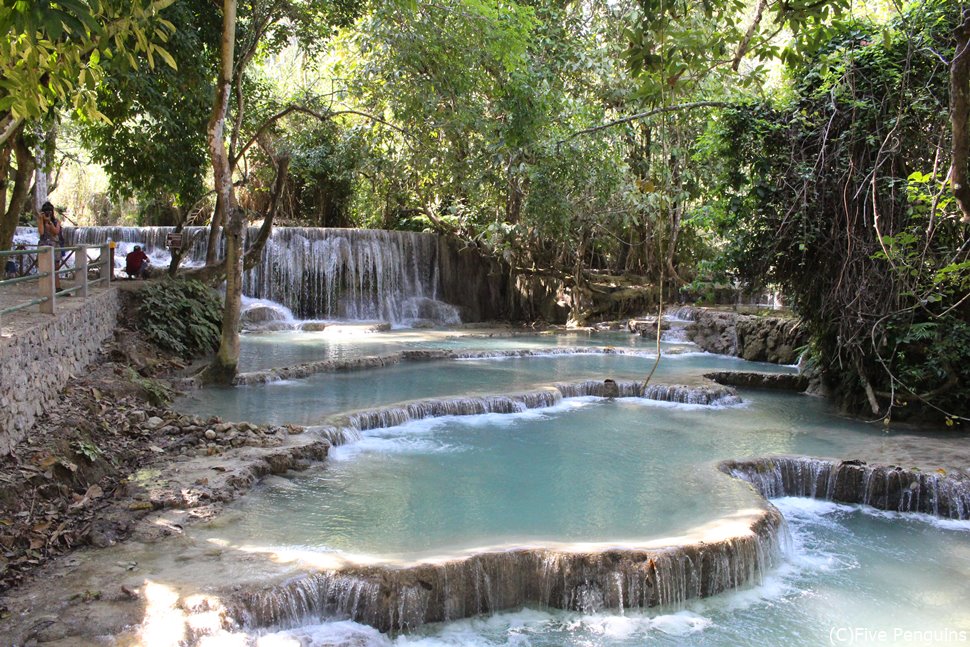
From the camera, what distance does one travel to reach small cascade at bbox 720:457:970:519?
8164 mm

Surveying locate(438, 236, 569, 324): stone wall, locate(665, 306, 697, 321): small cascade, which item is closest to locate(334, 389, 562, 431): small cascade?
locate(665, 306, 697, 321): small cascade

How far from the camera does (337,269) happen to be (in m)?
23.3

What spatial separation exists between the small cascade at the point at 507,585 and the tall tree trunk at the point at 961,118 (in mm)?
3757

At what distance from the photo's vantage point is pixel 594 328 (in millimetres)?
22891

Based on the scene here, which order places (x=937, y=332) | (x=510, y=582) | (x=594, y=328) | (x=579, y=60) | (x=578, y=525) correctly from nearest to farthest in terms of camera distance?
1. (x=510, y=582)
2. (x=578, y=525)
3. (x=937, y=332)
4. (x=579, y=60)
5. (x=594, y=328)

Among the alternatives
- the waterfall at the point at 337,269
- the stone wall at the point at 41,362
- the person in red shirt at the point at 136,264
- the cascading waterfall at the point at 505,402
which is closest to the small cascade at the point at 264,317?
the waterfall at the point at 337,269

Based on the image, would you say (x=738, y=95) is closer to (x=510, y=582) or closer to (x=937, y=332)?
(x=937, y=332)

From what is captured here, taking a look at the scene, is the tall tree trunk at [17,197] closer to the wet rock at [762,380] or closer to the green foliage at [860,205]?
the green foliage at [860,205]

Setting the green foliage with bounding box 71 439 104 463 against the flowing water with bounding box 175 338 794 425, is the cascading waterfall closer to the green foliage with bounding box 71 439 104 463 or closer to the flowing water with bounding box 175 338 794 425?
the flowing water with bounding box 175 338 794 425

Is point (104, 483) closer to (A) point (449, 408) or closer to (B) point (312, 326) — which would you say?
(A) point (449, 408)

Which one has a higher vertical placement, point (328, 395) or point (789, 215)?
point (789, 215)

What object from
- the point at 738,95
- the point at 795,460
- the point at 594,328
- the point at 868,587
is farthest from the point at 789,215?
the point at 594,328

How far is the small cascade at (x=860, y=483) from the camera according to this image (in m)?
8.16

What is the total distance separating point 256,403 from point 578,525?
5.76 meters
